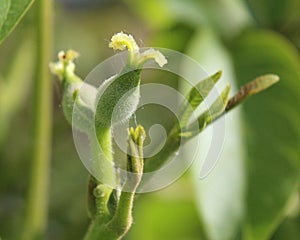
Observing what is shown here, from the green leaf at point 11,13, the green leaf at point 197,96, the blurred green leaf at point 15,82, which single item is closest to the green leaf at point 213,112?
the green leaf at point 197,96


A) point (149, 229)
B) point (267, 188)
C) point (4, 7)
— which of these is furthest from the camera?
point (149, 229)

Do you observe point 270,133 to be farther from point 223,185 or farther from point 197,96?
point 197,96

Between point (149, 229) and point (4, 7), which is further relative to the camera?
point (149, 229)

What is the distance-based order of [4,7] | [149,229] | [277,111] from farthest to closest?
[149,229]
[277,111]
[4,7]

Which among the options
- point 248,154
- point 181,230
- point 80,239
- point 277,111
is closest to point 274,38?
point 277,111

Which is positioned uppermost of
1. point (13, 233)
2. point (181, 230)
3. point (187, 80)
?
point (187, 80)

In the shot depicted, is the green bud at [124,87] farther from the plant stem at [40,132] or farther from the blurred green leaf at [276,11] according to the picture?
the blurred green leaf at [276,11]

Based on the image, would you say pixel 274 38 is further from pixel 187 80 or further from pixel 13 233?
pixel 13 233

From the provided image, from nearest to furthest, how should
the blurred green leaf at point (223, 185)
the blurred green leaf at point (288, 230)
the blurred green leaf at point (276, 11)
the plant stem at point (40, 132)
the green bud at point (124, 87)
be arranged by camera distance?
the green bud at point (124, 87)
the plant stem at point (40, 132)
the blurred green leaf at point (223, 185)
the blurred green leaf at point (288, 230)
the blurred green leaf at point (276, 11)

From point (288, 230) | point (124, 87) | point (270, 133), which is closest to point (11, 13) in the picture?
point (124, 87)
